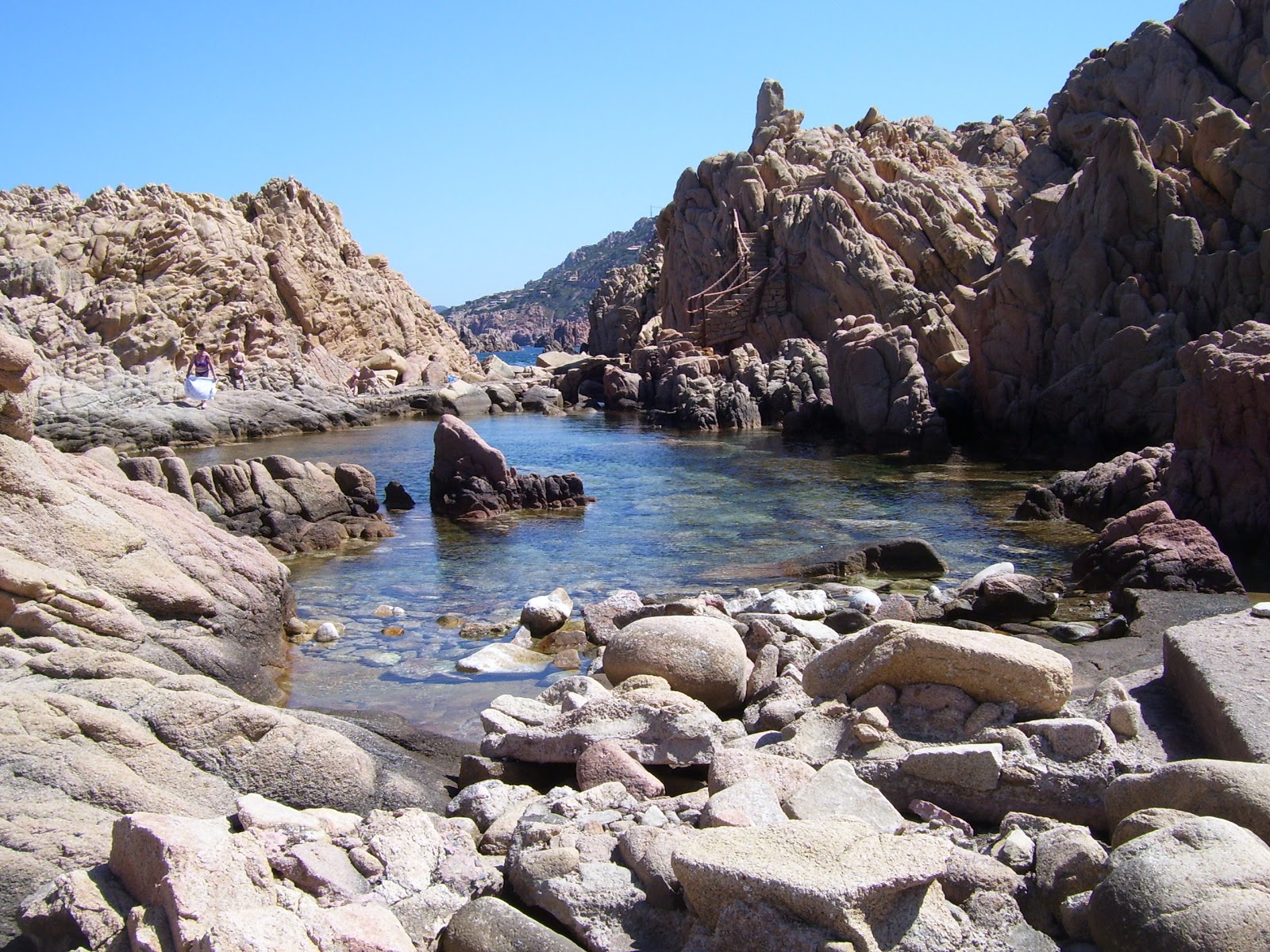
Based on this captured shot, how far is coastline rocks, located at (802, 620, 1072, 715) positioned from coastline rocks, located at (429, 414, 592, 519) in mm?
15573

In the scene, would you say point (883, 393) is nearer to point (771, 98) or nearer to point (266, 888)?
point (266, 888)

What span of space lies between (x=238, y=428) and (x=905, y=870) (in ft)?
128

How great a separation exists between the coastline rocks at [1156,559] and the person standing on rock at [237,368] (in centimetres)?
3938

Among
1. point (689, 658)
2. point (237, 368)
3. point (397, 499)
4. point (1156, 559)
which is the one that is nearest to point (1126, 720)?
point (689, 658)

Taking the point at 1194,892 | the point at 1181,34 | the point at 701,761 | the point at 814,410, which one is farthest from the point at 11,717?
the point at 1181,34

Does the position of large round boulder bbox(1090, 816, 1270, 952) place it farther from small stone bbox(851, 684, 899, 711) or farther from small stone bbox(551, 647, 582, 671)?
small stone bbox(551, 647, 582, 671)

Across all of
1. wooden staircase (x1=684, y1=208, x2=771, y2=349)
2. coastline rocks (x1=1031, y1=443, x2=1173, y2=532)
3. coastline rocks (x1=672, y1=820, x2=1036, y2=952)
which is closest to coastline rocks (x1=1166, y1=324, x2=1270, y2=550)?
coastline rocks (x1=1031, y1=443, x2=1173, y2=532)

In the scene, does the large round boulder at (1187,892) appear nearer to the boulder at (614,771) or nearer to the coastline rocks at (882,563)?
the boulder at (614,771)

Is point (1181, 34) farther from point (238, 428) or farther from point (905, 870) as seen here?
point (905, 870)

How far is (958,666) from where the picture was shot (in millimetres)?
6270

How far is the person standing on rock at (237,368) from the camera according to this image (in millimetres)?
45438

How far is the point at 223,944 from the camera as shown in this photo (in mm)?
3539

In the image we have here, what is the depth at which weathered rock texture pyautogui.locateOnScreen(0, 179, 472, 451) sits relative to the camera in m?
39.7

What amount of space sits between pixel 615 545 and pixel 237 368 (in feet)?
112
